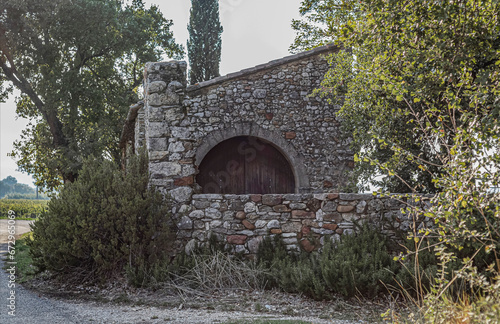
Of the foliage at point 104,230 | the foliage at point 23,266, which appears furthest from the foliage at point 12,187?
the foliage at point 104,230

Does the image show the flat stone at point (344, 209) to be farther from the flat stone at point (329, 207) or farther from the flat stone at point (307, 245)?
the flat stone at point (307, 245)

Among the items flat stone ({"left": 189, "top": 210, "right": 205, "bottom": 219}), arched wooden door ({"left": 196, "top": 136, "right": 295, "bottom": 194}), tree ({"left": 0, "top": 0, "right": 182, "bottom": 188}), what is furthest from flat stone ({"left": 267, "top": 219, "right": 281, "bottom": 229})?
tree ({"left": 0, "top": 0, "right": 182, "bottom": 188})

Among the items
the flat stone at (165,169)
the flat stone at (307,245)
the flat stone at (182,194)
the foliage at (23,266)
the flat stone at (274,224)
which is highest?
the flat stone at (165,169)

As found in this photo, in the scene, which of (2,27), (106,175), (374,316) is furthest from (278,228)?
(2,27)

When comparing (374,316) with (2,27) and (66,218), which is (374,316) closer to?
(66,218)

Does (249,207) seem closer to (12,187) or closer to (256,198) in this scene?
(256,198)

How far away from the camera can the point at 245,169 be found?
909cm

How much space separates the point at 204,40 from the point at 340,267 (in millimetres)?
14296

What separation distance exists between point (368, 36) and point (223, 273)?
3.50m

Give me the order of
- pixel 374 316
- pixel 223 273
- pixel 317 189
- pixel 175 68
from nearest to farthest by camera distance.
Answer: pixel 374 316, pixel 223 273, pixel 175 68, pixel 317 189

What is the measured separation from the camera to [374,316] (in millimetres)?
4426

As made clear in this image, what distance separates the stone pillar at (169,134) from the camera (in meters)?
6.59

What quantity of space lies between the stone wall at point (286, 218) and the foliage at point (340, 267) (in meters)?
0.21

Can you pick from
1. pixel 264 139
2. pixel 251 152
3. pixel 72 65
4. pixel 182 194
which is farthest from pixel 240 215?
pixel 72 65
